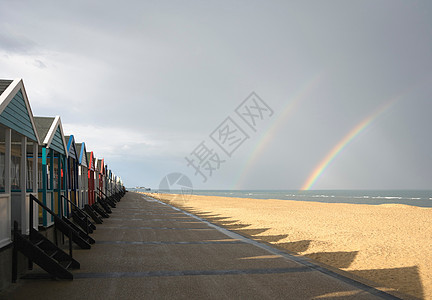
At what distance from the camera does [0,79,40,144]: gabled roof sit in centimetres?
653

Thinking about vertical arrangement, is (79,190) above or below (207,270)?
above

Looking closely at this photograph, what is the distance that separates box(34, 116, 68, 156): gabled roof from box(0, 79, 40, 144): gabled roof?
1.94m

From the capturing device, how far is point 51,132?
1051 centimetres

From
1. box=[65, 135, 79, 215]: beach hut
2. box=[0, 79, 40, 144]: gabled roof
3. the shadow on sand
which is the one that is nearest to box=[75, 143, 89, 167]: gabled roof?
box=[65, 135, 79, 215]: beach hut

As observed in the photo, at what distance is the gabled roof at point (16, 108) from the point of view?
6.53m

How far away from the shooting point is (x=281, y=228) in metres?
15.9

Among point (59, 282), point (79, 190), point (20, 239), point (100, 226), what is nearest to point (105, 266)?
point (59, 282)

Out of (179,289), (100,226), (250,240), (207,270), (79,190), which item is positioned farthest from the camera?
(79,190)

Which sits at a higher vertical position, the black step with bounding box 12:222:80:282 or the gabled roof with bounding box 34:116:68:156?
the gabled roof with bounding box 34:116:68:156

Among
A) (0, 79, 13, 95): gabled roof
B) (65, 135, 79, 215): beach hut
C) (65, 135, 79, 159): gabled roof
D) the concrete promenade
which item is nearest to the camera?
the concrete promenade

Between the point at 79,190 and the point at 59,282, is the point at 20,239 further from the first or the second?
the point at 79,190

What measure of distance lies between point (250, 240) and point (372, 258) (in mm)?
4190

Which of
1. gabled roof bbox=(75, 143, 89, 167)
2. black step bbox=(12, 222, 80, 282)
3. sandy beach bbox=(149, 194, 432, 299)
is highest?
gabled roof bbox=(75, 143, 89, 167)

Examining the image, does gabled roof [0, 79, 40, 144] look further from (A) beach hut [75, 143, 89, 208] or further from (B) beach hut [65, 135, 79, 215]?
(A) beach hut [75, 143, 89, 208]
